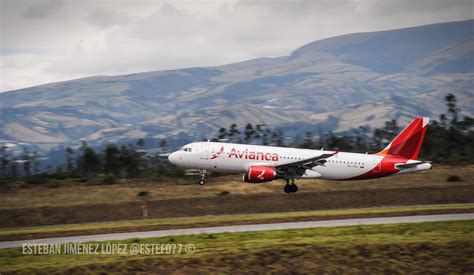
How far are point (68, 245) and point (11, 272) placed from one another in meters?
4.98

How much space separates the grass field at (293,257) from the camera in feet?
78.1

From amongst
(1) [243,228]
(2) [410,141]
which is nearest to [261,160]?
(2) [410,141]

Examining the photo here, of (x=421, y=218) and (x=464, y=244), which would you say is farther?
(x=421, y=218)

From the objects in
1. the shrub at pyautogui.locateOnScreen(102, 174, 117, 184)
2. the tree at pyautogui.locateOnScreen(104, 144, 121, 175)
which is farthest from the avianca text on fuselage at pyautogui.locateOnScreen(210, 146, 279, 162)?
the tree at pyautogui.locateOnScreen(104, 144, 121, 175)

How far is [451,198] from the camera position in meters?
50.6

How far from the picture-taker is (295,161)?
150 ft

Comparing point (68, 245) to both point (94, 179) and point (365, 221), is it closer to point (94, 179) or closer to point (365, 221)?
point (365, 221)

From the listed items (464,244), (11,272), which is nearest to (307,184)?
(464,244)

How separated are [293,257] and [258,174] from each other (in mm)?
19709

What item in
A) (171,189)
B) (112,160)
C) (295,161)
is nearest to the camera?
(295,161)

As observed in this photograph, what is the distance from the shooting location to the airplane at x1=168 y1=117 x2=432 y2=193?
45.7 meters

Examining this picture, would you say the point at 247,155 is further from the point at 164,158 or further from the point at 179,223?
the point at 164,158

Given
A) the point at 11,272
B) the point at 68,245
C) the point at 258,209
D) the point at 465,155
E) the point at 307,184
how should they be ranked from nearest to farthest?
the point at 11,272 < the point at 68,245 < the point at 258,209 < the point at 307,184 < the point at 465,155

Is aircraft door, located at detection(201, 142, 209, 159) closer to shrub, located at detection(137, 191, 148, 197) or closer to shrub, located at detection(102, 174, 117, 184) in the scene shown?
shrub, located at detection(137, 191, 148, 197)
